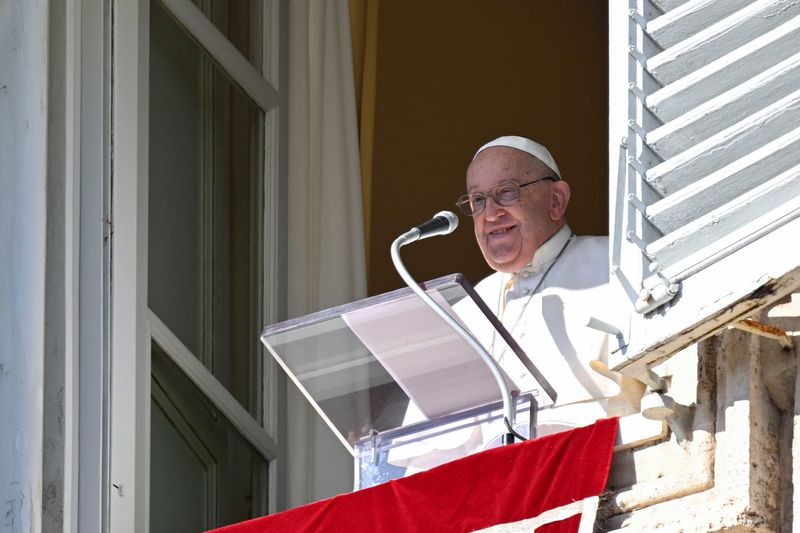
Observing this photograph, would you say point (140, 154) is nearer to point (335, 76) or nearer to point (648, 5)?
point (335, 76)

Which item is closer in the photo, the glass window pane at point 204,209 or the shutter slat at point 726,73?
the shutter slat at point 726,73

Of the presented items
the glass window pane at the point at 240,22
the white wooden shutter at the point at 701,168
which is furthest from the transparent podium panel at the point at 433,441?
the glass window pane at the point at 240,22

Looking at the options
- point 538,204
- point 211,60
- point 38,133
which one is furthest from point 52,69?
point 538,204

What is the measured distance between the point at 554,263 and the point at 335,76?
0.94m

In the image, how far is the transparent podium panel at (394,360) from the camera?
13.2ft

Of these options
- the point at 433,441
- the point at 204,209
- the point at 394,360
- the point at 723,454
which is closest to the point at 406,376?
the point at 394,360

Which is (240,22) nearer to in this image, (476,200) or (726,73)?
(476,200)

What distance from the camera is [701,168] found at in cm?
347

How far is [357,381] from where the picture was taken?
4230 millimetres

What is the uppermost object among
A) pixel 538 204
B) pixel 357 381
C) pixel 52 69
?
pixel 52 69

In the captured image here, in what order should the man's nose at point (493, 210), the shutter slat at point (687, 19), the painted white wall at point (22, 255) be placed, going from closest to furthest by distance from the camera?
the shutter slat at point (687, 19) < the painted white wall at point (22, 255) < the man's nose at point (493, 210)

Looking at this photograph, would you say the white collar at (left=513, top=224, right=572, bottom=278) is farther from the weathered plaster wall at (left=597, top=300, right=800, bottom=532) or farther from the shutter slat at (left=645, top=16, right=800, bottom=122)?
the shutter slat at (left=645, top=16, right=800, bottom=122)

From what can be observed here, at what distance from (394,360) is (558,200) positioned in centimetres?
155

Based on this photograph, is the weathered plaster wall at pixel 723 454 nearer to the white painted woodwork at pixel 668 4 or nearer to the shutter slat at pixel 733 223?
the shutter slat at pixel 733 223
